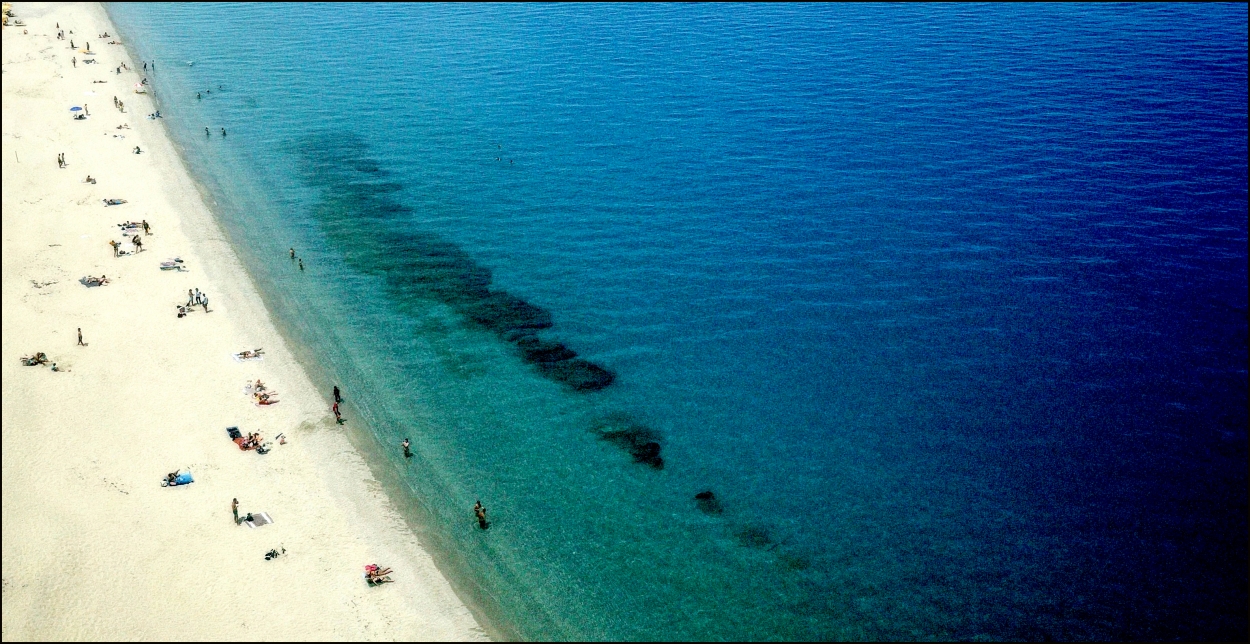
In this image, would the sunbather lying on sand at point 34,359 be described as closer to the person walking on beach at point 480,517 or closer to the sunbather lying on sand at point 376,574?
the sunbather lying on sand at point 376,574

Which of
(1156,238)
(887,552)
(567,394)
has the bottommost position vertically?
(887,552)

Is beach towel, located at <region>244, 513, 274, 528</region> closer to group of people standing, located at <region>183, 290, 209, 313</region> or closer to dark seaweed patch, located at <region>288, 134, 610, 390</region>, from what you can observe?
dark seaweed patch, located at <region>288, 134, 610, 390</region>

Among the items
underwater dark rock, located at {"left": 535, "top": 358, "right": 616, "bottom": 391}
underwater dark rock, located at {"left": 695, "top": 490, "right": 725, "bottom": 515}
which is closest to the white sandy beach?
underwater dark rock, located at {"left": 695, "top": 490, "right": 725, "bottom": 515}

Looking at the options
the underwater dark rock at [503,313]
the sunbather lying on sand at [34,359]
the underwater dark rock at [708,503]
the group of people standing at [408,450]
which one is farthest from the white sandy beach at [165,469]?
the underwater dark rock at [708,503]

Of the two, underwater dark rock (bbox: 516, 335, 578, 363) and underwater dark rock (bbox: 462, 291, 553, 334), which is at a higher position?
underwater dark rock (bbox: 462, 291, 553, 334)

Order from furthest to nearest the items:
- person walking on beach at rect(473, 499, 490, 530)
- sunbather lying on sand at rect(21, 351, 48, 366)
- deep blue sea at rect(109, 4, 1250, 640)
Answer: sunbather lying on sand at rect(21, 351, 48, 366)
person walking on beach at rect(473, 499, 490, 530)
deep blue sea at rect(109, 4, 1250, 640)

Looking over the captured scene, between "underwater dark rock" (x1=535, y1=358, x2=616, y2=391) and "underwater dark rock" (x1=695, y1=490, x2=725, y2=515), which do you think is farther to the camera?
"underwater dark rock" (x1=535, y1=358, x2=616, y2=391)

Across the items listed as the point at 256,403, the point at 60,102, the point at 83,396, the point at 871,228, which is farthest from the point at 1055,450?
the point at 60,102

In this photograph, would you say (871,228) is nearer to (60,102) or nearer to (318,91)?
(318,91)
